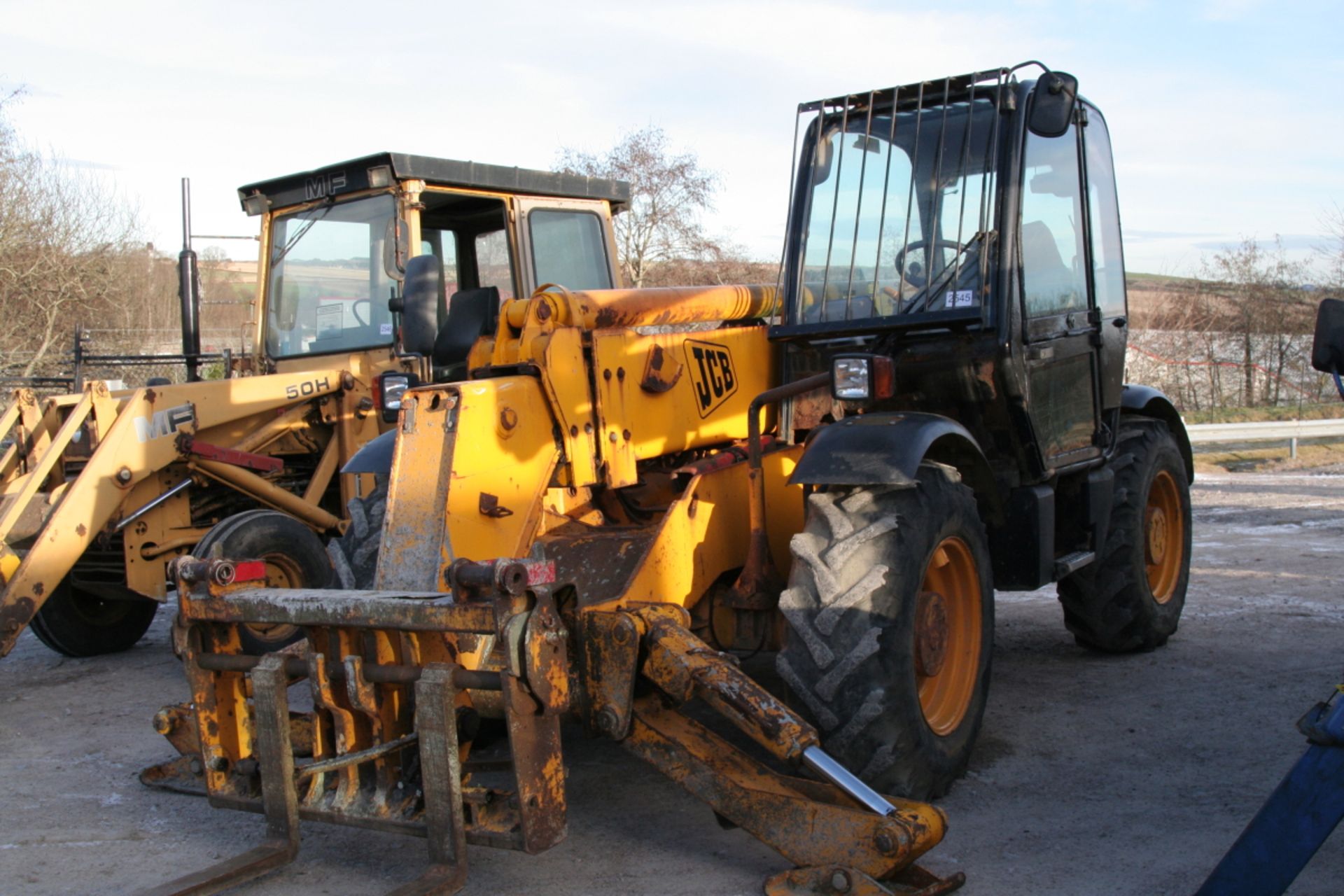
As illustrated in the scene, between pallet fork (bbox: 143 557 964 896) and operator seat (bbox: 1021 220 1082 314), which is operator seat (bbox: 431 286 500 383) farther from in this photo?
operator seat (bbox: 1021 220 1082 314)

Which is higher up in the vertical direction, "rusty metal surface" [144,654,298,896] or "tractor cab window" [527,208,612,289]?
"tractor cab window" [527,208,612,289]

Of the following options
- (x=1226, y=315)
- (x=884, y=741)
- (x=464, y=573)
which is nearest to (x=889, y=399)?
(x=884, y=741)

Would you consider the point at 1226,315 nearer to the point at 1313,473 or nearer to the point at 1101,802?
the point at 1313,473

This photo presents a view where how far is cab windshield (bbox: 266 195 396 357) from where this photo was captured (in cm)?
773

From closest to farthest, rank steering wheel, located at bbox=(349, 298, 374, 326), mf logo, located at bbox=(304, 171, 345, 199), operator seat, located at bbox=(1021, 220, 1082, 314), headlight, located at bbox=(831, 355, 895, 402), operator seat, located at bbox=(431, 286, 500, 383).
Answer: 1. headlight, located at bbox=(831, 355, 895, 402)
2. operator seat, located at bbox=(1021, 220, 1082, 314)
3. operator seat, located at bbox=(431, 286, 500, 383)
4. mf logo, located at bbox=(304, 171, 345, 199)
5. steering wheel, located at bbox=(349, 298, 374, 326)

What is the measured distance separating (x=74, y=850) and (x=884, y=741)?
9.15 ft

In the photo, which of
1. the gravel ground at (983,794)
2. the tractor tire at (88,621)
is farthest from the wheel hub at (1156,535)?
the tractor tire at (88,621)

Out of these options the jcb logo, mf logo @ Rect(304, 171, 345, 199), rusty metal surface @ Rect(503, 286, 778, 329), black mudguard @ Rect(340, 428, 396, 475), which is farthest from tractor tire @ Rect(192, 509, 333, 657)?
the jcb logo

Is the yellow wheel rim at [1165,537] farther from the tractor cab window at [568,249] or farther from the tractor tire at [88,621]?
the tractor tire at [88,621]

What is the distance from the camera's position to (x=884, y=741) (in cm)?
401

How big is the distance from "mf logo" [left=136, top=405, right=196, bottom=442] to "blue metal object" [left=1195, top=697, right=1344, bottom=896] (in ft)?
19.4

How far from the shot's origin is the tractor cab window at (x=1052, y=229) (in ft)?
17.6

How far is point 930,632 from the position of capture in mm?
4406

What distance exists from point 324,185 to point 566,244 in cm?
162
